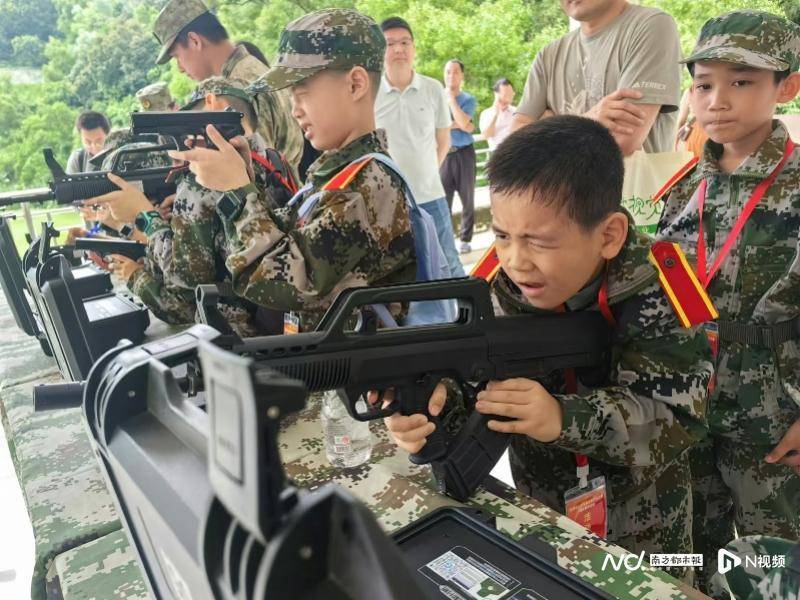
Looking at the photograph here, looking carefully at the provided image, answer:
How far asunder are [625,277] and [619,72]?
3.04 ft

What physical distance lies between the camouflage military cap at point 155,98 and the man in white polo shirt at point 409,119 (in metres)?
1.26

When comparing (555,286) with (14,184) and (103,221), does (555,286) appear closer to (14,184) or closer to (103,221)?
(103,221)

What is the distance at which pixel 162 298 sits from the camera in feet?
6.23

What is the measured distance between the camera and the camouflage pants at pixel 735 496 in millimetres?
1344

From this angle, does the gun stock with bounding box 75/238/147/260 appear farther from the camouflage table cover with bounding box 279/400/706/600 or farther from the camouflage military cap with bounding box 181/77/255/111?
the camouflage table cover with bounding box 279/400/706/600

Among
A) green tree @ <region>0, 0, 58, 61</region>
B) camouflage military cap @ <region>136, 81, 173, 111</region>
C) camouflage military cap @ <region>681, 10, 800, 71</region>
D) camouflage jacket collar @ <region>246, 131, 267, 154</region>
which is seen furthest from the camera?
green tree @ <region>0, 0, 58, 61</region>

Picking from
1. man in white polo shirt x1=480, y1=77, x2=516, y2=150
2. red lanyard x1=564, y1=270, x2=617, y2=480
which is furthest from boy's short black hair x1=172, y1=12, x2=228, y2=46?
man in white polo shirt x1=480, y1=77, x2=516, y2=150

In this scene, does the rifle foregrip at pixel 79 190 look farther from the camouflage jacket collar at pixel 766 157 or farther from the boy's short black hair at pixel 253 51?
the camouflage jacket collar at pixel 766 157

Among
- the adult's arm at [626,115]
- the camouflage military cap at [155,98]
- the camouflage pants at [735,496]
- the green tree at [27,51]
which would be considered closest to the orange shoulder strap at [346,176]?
the adult's arm at [626,115]

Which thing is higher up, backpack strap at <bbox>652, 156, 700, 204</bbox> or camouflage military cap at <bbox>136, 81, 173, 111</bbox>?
camouflage military cap at <bbox>136, 81, 173, 111</bbox>

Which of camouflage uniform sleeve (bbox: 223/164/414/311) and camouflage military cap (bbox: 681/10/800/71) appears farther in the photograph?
camouflage military cap (bbox: 681/10/800/71)

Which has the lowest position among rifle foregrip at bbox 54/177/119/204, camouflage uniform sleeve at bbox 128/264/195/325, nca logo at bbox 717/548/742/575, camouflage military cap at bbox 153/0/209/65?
nca logo at bbox 717/548/742/575

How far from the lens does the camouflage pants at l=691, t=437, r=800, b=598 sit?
1344 mm

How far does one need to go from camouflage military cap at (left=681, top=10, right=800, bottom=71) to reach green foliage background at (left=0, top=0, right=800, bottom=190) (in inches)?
206
